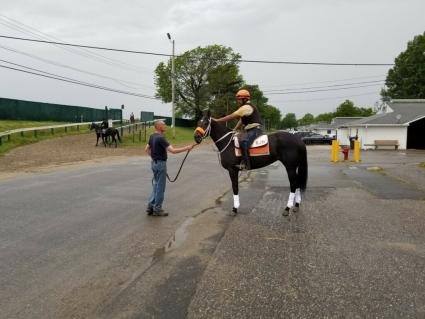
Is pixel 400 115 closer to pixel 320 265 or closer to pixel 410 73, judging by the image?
pixel 410 73

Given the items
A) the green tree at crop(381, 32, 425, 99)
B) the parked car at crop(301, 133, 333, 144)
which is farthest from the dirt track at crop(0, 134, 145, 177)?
the green tree at crop(381, 32, 425, 99)

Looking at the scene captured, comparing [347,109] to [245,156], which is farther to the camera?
[347,109]

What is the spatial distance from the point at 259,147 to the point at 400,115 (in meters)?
39.3

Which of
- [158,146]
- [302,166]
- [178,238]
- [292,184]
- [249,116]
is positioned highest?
[249,116]

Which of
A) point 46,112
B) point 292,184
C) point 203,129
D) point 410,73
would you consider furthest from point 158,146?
point 410,73

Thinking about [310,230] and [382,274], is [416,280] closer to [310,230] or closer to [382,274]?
[382,274]

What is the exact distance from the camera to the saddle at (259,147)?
8.38 meters

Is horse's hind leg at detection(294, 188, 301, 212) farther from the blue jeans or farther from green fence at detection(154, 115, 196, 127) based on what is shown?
green fence at detection(154, 115, 196, 127)

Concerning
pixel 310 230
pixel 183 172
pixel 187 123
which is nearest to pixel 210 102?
pixel 187 123

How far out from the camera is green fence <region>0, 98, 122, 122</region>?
1372 inches

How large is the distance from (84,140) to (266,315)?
99.5ft

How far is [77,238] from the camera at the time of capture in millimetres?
6227

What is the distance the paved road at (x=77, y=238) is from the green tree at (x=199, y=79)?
6188 cm

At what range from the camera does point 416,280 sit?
4527 millimetres
